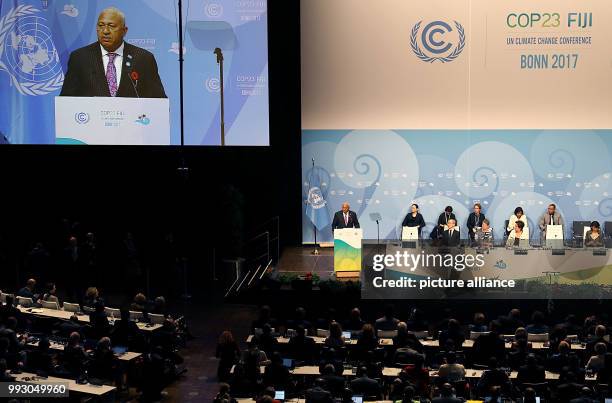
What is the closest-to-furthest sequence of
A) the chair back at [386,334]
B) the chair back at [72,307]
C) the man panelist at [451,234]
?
the chair back at [386,334] < the chair back at [72,307] < the man panelist at [451,234]

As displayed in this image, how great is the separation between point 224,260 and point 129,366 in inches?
218

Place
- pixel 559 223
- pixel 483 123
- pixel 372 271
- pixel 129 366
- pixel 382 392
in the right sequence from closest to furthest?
pixel 382 392, pixel 129 366, pixel 372 271, pixel 559 223, pixel 483 123

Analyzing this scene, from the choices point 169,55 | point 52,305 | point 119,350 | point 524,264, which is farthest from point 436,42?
point 119,350

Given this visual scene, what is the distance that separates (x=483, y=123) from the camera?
18875 millimetres

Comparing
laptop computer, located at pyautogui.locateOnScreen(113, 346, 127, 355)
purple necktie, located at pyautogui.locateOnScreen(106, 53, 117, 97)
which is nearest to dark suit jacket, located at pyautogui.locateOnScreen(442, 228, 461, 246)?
laptop computer, located at pyautogui.locateOnScreen(113, 346, 127, 355)

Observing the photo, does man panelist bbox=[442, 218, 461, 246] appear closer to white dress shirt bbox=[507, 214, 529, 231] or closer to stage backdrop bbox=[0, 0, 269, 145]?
white dress shirt bbox=[507, 214, 529, 231]

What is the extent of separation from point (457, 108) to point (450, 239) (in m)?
4.11

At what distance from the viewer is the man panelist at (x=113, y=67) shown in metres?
18.1

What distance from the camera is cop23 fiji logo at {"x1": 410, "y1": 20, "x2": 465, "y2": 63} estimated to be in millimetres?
18750

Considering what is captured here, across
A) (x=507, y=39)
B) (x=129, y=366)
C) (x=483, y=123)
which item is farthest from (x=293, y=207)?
(x=129, y=366)

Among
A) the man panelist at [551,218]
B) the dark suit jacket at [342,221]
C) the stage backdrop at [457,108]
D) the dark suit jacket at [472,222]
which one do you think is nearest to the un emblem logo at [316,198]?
the stage backdrop at [457,108]

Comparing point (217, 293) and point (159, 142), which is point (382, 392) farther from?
point (159, 142)

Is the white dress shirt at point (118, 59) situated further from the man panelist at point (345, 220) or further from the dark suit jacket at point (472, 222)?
the dark suit jacket at point (472, 222)

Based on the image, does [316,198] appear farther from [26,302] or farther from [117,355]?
[117,355]
